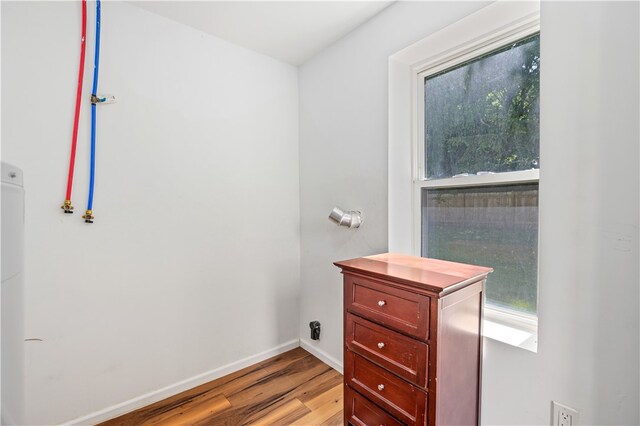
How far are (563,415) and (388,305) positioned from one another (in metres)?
0.73

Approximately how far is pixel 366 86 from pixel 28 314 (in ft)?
6.89

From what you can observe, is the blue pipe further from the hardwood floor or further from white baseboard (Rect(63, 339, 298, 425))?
the hardwood floor

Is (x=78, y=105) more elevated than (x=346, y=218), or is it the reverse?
(x=78, y=105)

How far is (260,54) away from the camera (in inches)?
83.1

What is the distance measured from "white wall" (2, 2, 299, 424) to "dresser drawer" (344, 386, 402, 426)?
1.02 meters

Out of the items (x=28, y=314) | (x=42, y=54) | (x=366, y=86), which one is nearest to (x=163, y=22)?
(x=42, y=54)

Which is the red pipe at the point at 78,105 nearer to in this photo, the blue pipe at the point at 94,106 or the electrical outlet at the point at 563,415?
the blue pipe at the point at 94,106

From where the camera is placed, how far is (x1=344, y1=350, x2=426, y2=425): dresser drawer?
1.04 metres

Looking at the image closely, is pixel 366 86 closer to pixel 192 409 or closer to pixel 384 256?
pixel 384 256

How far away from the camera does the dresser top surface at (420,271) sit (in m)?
1.01

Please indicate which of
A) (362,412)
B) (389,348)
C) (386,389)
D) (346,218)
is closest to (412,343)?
(389,348)

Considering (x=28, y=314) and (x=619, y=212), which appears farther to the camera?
(x=28, y=314)

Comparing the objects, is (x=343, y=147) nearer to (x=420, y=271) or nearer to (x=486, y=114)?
(x=486, y=114)

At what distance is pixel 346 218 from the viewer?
5.89ft
